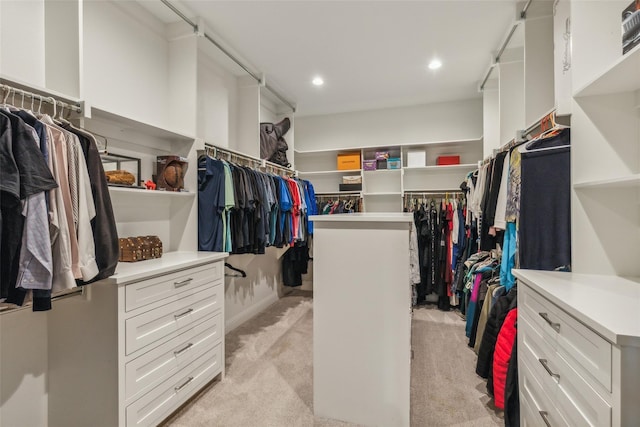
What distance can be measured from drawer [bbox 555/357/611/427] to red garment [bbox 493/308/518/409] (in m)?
0.69

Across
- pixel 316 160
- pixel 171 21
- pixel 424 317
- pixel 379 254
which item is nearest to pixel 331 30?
pixel 171 21

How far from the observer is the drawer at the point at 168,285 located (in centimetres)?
145

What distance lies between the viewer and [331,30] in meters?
2.37

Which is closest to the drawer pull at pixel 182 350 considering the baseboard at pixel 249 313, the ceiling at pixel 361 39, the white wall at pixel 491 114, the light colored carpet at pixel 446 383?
the baseboard at pixel 249 313

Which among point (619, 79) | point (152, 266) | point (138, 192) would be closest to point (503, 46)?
point (619, 79)

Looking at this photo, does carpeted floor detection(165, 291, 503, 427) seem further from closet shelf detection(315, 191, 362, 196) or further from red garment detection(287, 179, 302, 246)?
closet shelf detection(315, 191, 362, 196)

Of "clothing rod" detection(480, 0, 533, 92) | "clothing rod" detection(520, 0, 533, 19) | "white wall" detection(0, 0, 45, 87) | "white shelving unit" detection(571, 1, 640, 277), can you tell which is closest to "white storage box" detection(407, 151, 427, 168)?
"clothing rod" detection(480, 0, 533, 92)

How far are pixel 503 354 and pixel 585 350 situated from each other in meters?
0.94

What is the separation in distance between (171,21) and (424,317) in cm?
376

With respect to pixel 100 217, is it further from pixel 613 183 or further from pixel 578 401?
pixel 613 183

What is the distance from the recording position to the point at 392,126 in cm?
420

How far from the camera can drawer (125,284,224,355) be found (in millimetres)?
1442

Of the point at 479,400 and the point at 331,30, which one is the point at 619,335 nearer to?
the point at 479,400

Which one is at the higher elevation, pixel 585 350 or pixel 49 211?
pixel 49 211
